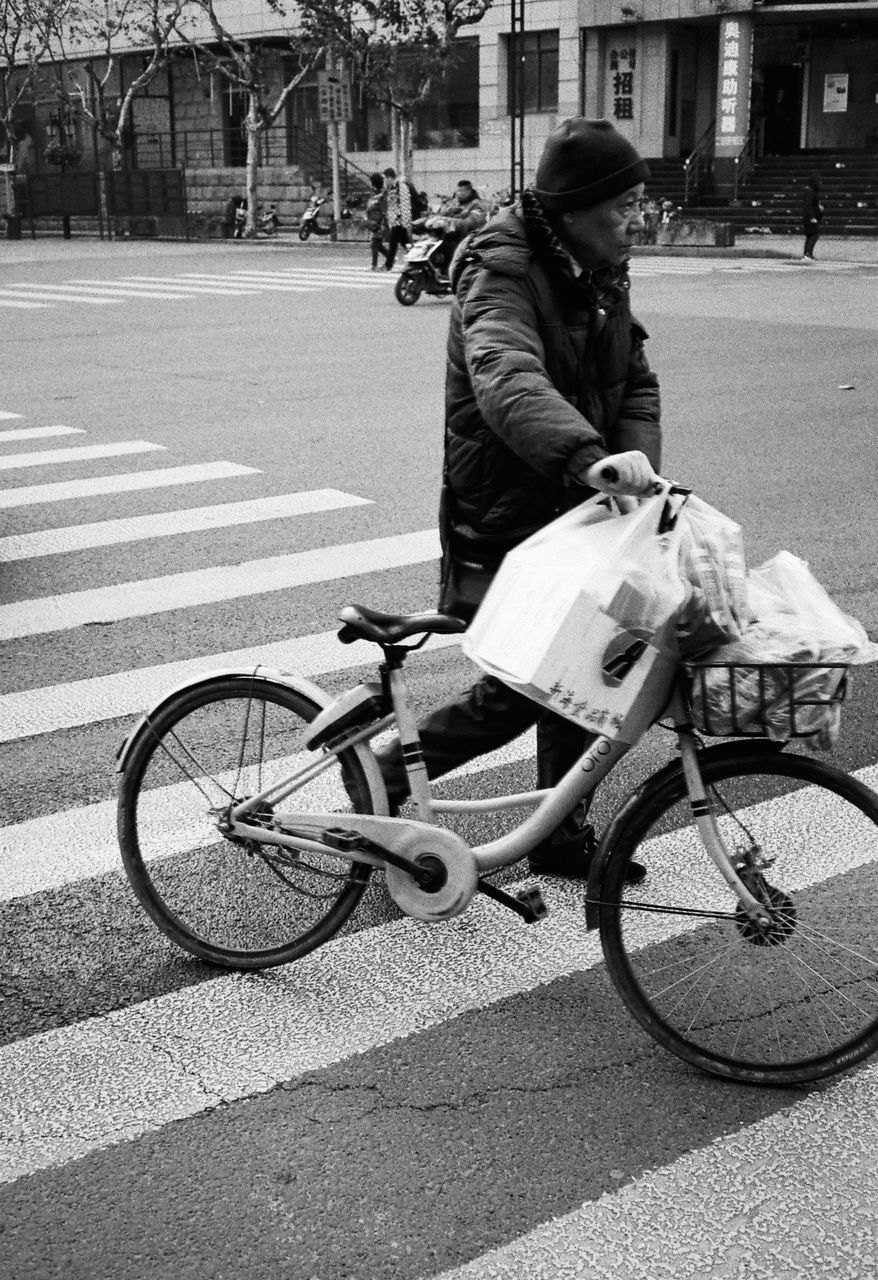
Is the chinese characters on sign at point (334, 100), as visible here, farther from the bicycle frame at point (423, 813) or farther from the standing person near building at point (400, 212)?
the bicycle frame at point (423, 813)

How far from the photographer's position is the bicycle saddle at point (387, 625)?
3258 millimetres

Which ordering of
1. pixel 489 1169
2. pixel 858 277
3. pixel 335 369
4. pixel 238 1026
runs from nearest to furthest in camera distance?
pixel 489 1169
pixel 238 1026
pixel 335 369
pixel 858 277

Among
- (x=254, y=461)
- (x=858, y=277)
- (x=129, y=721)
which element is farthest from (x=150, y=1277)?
(x=858, y=277)

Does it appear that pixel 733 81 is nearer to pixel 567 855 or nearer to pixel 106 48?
pixel 106 48

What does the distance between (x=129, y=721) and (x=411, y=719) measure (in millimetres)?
2261

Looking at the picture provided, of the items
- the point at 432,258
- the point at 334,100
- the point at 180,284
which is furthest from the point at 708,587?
the point at 334,100

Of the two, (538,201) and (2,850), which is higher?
(538,201)

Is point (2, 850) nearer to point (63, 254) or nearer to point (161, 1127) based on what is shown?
point (161, 1127)

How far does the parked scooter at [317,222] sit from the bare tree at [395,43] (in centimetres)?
234

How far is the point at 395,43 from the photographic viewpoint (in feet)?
133

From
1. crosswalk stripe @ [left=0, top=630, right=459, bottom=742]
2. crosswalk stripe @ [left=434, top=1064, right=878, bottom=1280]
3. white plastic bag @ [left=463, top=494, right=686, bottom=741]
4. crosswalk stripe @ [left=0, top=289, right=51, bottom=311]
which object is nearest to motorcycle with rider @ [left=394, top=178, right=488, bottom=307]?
crosswalk stripe @ [left=0, top=289, right=51, bottom=311]

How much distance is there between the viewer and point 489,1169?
2895 mm

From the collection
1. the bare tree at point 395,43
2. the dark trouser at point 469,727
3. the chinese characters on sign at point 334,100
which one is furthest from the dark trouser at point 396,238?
the dark trouser at point 469,727

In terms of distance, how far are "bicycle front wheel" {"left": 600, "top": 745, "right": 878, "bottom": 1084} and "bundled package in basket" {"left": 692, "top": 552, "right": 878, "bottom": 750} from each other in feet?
0.56
